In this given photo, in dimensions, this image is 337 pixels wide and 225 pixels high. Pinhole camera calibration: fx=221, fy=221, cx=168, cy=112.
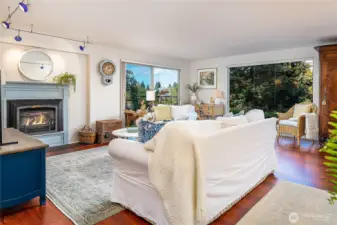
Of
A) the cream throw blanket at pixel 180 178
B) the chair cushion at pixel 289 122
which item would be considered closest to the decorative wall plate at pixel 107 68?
the cream throw blanket at pixel 180 178

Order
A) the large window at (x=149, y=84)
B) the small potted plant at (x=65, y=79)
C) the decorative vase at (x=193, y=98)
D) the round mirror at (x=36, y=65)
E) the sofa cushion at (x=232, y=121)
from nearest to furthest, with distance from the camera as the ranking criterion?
the sofa cushion at (x=232, y=121)
the round mirror at (x=36, y=65)
the small potted plant at (x=65, y=79)
the large window at (x=149, y=84)
the decorative vase at (x=193, y=98)

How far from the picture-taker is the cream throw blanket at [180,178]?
163 cm

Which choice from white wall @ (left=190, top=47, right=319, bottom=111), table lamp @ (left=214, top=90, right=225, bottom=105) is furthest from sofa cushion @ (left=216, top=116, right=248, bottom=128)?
table lamp @ (left=214, top=90, right=225, bottom=105)

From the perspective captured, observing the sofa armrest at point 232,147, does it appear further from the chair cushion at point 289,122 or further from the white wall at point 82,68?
the white wall at point 82,68

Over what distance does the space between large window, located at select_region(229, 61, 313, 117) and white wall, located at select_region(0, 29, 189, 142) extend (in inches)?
124

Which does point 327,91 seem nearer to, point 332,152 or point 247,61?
point 247,61

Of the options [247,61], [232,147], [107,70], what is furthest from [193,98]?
[232,147]

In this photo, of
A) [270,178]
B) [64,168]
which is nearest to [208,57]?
[270,178]

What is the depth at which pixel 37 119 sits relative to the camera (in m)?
4.59

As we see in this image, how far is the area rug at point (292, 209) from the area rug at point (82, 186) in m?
1.36

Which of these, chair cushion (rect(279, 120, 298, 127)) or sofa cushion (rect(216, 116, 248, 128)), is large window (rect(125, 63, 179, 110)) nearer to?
chair cushion (rect(279, 120, 298, 127))

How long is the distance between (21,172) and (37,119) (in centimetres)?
285

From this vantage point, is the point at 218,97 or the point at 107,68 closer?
the point at 107,68

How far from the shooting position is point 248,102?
22.5 ft
